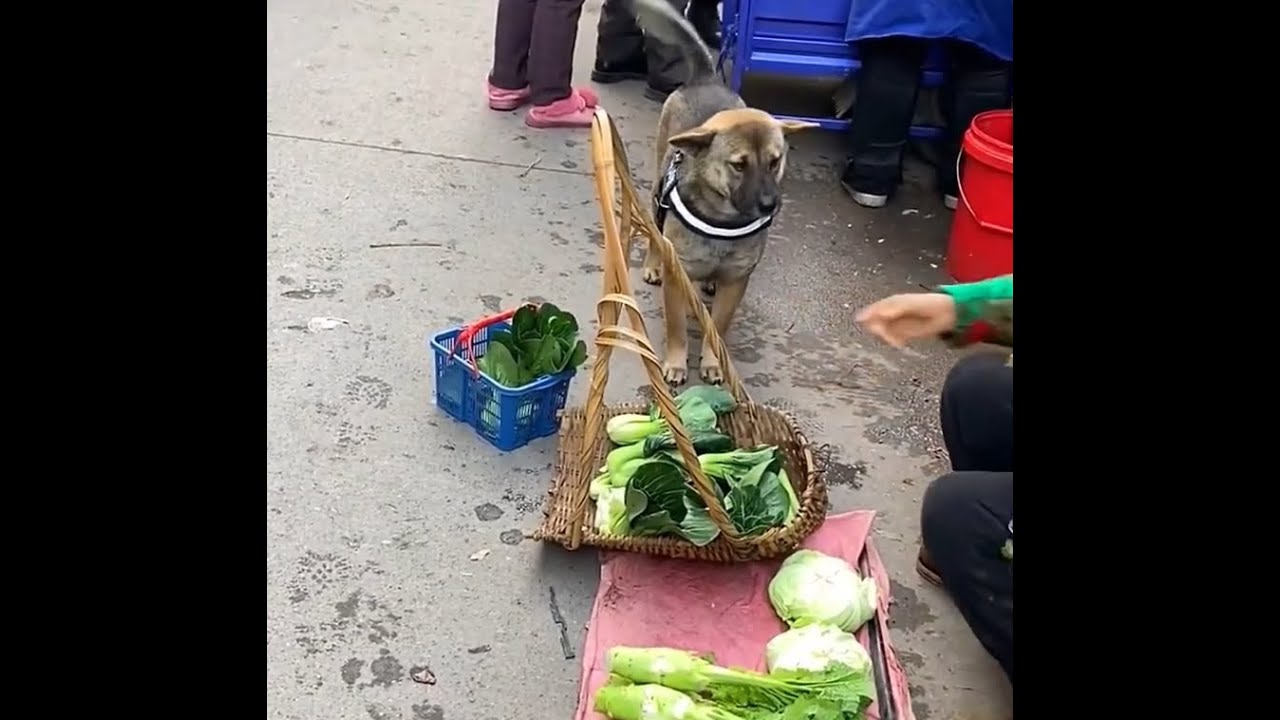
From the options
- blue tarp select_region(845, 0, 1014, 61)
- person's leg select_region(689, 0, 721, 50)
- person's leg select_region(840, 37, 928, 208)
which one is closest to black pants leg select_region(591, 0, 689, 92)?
person's leg select_region(689, 0, 721, 50)

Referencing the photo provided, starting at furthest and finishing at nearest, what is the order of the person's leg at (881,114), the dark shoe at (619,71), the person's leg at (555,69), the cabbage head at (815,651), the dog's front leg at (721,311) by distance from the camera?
the dark shoe at (619,71) → the person's leg at (555,69) → the person's leg at (881,114) → the dog's front leg at (721,311) → the cabbage head at (815,651)

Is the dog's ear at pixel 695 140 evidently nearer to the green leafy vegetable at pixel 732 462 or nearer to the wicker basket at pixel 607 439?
the wicker basket at pixel 607 439

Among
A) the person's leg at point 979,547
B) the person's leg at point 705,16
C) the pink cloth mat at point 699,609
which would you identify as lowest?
the pink cloth mat at point 699,609

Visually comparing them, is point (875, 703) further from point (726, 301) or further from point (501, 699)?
point (726, 301)

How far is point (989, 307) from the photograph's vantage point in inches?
81.7

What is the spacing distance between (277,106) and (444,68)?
924mm

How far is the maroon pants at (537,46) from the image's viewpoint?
15.6 ft

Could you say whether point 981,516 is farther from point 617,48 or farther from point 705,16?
point 705,16

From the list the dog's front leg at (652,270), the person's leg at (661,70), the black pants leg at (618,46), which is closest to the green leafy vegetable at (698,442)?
the dog's front leg at (652,270)

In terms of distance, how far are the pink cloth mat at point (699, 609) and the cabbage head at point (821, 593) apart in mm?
48

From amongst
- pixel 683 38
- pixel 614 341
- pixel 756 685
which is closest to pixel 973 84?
pixel 683 38

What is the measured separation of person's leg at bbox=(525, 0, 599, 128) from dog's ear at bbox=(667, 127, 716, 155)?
5.72ft

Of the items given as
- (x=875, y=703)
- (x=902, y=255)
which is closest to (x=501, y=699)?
(x=875, y=703)

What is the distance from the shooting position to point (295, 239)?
3863 millimetres
